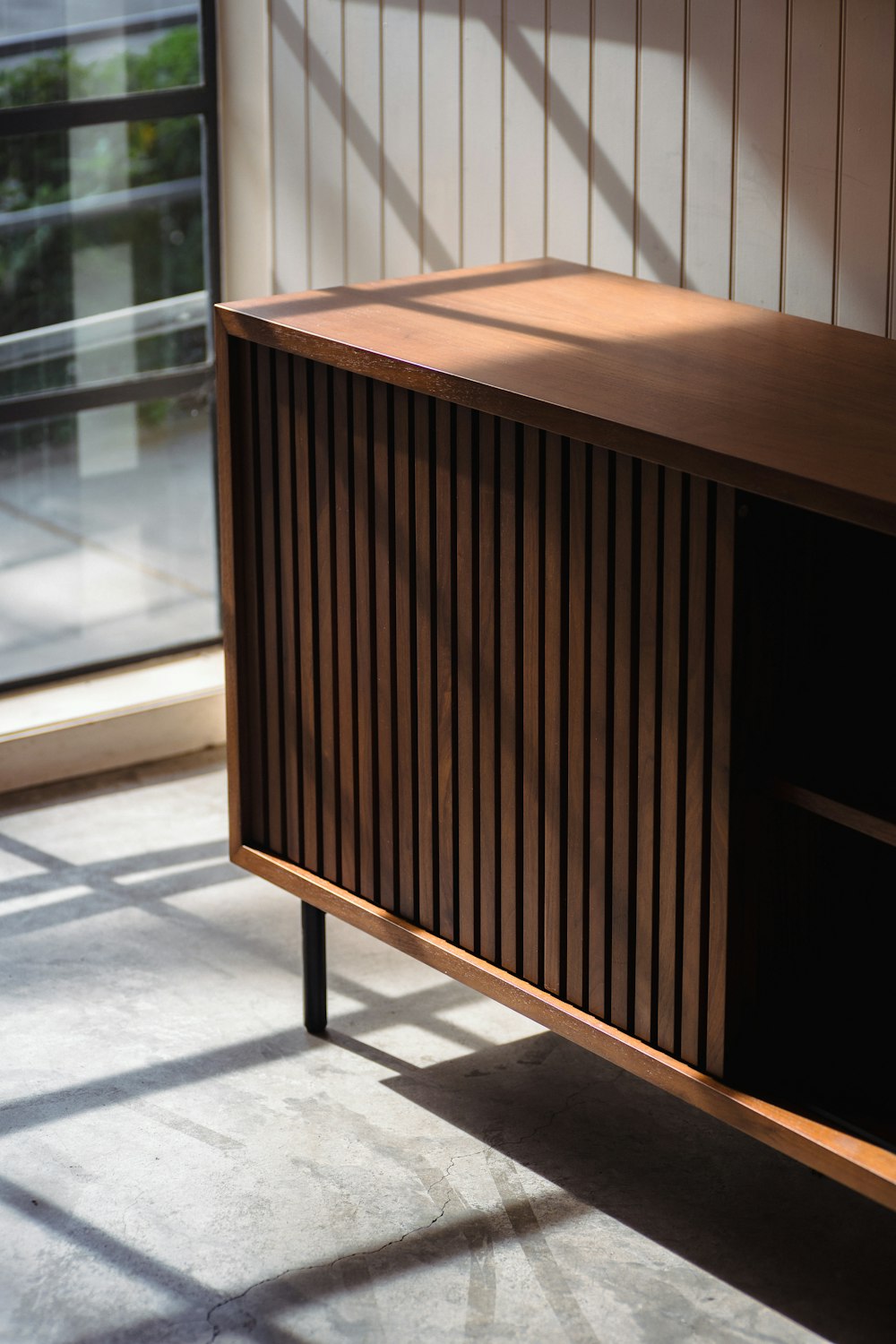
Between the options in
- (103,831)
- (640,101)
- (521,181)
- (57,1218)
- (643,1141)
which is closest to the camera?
(57,1218)

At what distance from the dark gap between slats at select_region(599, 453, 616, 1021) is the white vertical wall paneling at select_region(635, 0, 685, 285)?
3.42ft

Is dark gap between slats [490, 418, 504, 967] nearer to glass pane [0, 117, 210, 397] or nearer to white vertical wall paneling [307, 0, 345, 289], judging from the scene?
white vertical wall paneling [307, 0, 345, 289]

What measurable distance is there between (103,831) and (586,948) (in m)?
1.78

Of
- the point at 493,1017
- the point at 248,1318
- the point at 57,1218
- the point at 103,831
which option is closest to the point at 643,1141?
the point at 493,1017

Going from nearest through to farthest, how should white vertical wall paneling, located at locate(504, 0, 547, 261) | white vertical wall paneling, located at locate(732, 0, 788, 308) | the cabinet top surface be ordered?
the cabinet top surface
white vertical wall paneling, located at locate(732, 0, 788, 308)
white vertical wall paneling, located at locate(504, 0, 547, 261)

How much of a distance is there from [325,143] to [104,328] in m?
0.73

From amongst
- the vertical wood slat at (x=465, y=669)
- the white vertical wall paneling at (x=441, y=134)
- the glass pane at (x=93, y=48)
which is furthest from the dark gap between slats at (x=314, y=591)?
the glass pane at (x=93, y=48)

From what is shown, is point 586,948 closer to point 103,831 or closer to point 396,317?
point 396,317

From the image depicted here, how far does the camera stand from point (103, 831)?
13.4 ft

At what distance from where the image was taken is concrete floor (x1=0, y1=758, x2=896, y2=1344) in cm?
248

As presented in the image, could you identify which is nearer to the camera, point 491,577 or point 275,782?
point 491,577

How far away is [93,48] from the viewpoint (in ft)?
13.6

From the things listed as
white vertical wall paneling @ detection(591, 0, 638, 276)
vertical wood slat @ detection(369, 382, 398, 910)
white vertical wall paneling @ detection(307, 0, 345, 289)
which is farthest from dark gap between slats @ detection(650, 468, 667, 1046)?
white vertical wall paneling @ detection(307, 0, 345, 289)

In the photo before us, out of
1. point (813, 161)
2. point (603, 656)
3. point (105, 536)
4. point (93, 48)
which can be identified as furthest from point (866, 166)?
point (105, 536)
